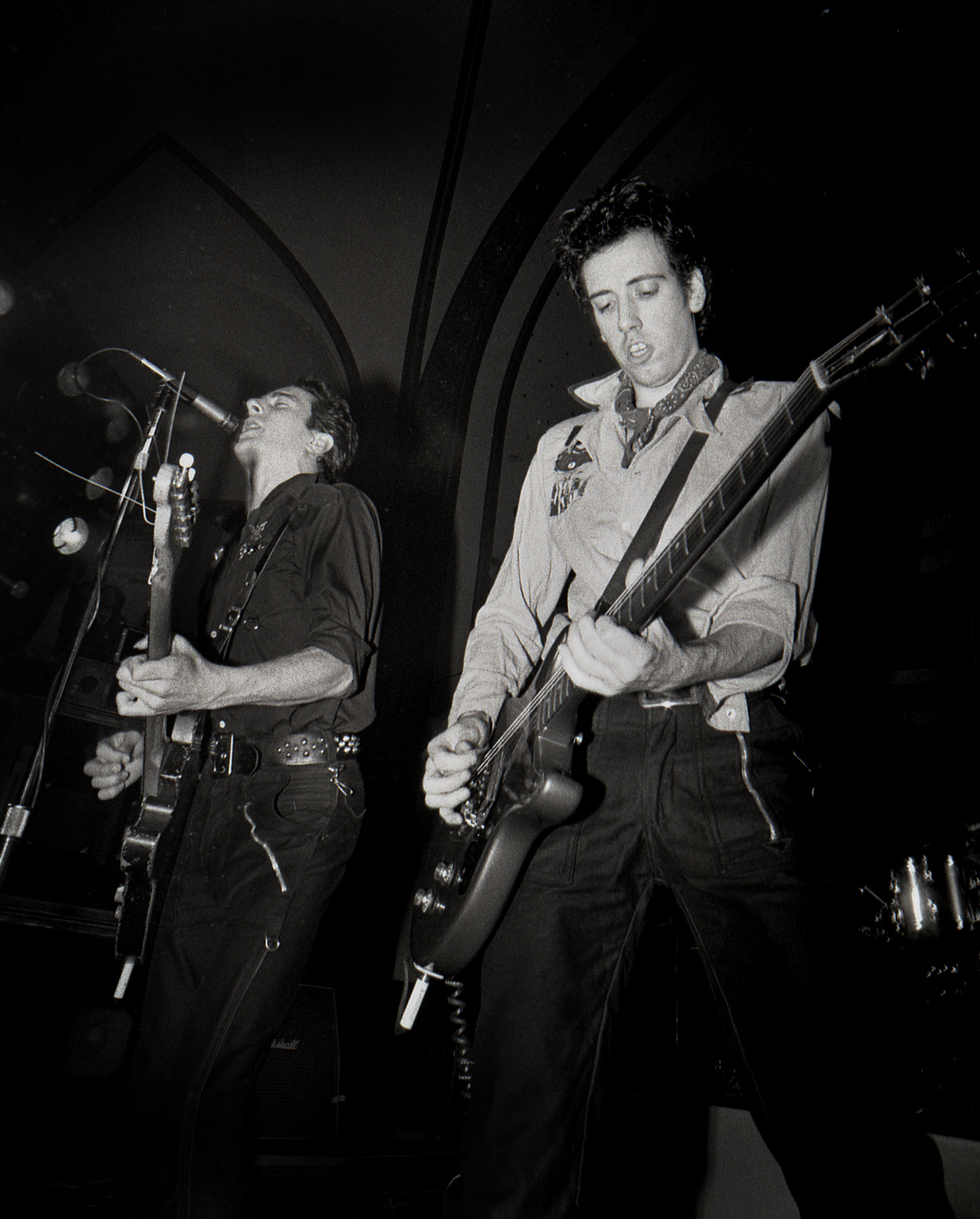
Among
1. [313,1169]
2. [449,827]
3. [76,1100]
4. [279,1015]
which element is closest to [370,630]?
[449,827]

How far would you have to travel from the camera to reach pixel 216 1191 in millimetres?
1554

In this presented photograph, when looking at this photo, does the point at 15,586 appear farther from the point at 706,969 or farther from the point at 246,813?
the point at 706,969

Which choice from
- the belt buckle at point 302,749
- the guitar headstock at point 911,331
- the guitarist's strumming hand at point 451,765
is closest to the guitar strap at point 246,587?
the belt buckle at point 302,749

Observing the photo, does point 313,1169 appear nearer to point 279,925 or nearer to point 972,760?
point 279,925

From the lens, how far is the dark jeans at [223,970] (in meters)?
1.58

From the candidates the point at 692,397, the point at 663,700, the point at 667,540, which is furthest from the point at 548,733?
the point at 692,397

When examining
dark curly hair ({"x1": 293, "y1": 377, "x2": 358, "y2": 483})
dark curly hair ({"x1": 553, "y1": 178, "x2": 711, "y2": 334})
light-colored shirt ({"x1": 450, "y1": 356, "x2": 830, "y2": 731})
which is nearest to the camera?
light-colored shirt ({"x1": 450, "y1": 356, "x2": 830, "y2": 731})

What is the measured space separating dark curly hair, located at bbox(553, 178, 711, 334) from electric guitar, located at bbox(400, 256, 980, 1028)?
2.31ft

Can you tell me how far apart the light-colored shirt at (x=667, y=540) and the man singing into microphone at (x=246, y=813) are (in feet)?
1.49

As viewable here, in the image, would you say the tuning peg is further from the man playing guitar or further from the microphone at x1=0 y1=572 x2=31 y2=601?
the microphone at x1=0 y1=572 x2=31 y2=601

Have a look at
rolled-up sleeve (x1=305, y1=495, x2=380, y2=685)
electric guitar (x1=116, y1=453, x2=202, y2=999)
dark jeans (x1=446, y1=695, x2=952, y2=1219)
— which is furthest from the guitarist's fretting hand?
dark jeans (x1=446, y1=695, x2=952, y2=1219)

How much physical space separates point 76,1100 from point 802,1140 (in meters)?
2.68

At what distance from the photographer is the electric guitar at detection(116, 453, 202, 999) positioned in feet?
6.66

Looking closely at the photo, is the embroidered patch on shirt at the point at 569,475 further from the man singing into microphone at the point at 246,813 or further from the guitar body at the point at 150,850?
the guitar body at the point at 150,850
